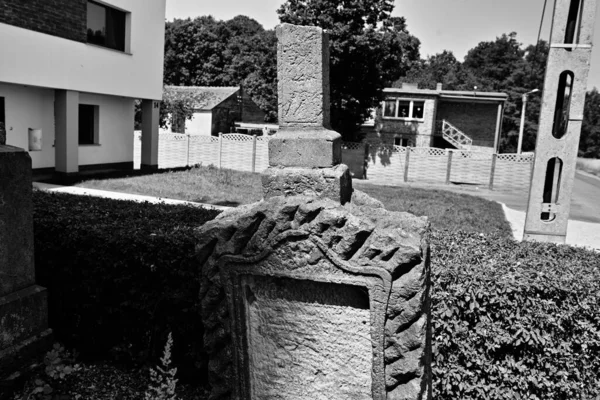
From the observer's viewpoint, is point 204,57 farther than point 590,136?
No

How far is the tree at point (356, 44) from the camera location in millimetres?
26156

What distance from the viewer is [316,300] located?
297cm

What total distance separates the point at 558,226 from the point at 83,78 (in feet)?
49.1

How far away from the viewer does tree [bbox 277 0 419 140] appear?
26.2m


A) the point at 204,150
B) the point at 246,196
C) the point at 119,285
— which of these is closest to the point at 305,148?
the point at 119,285

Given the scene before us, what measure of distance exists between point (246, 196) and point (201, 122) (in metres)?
19.5

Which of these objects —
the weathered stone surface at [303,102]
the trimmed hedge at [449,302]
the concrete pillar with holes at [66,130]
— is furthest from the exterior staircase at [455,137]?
the weathered stone surface at [303,102]

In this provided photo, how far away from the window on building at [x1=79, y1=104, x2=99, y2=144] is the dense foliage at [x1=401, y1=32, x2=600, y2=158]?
35.6 m

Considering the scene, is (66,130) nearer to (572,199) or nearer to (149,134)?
(149,134)

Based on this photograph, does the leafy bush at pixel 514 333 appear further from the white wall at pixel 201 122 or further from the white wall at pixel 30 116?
the white wall at pixel 201 122

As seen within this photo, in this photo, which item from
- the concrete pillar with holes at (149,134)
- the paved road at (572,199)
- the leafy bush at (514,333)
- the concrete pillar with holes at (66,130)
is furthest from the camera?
the concrete pillar with holes at (149,134)

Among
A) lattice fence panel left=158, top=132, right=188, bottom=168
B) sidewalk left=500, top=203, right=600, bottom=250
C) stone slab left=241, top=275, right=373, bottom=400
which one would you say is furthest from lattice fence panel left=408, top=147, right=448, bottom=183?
stone slab left=241, top=275, right=373, bottom=400

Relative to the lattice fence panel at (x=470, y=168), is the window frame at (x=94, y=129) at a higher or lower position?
higher

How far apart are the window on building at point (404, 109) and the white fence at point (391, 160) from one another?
9.03 metres
